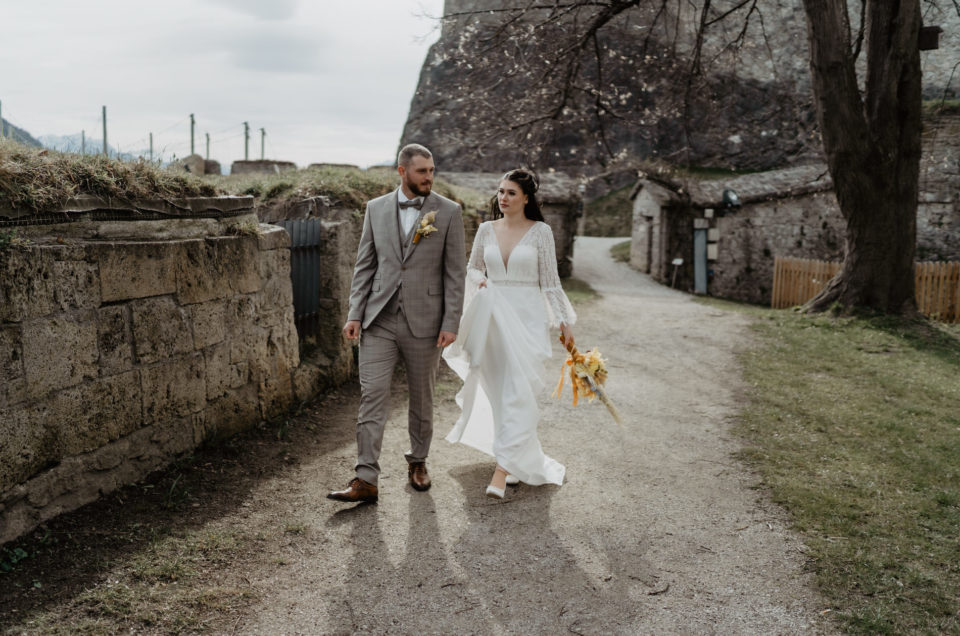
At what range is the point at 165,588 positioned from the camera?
335cm

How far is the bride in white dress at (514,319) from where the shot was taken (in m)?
4.81

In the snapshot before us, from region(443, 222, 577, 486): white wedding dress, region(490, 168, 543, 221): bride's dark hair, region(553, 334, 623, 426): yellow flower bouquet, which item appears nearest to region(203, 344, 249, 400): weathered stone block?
region(443, 222, 577, 486): white wedding dress

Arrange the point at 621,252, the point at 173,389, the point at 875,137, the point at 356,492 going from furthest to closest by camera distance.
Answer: the point at 621,252 < the point at 875,137 < the point at 173,389 < the point at 356,492

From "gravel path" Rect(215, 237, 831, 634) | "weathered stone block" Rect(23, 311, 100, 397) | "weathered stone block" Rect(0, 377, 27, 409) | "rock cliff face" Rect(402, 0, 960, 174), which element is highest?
"rock cliff face" Rect(402, 0, 960, 174)

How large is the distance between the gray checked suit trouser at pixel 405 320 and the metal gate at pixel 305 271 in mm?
2265

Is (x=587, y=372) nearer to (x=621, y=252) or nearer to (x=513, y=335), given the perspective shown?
(x=513, y=335)

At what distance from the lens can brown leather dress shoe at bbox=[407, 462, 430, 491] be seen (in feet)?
15.6

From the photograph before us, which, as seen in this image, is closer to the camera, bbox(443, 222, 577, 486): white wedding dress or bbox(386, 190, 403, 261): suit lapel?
bbox(386, 190, 403, 261): suit lapel

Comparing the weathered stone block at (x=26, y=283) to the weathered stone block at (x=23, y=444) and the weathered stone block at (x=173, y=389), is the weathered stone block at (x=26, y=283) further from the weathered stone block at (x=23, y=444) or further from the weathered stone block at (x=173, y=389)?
the weathered stone block at (x=173, y=389)

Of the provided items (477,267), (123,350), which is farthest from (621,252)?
(123,350)

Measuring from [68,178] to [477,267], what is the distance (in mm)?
2621

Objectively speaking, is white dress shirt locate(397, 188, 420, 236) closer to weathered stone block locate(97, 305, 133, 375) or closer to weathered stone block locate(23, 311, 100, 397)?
weathered stone block locate(97, 305, 133, 375)

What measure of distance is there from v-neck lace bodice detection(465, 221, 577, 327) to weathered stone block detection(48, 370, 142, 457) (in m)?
2.36

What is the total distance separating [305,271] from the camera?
22.6 ft
